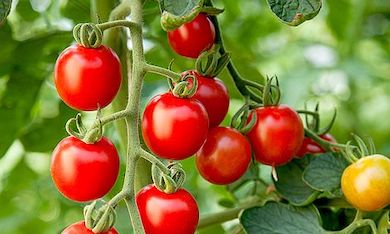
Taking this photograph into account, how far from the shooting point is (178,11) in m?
0.85

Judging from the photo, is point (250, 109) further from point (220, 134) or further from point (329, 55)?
point (329, 55)

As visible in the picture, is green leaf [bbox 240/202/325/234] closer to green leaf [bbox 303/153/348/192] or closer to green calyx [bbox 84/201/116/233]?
green leaf [bbox 303/153/348/192]

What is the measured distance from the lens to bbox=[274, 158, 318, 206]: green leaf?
1175mm

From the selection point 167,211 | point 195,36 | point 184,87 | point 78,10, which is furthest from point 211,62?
point 78,10

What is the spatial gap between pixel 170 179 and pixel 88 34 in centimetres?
19

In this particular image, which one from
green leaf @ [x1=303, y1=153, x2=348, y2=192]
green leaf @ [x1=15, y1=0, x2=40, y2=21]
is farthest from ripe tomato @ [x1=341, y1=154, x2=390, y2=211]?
green leaf @ [x1=15, y1=0, x2=40, y2=21]

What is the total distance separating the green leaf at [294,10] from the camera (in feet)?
2.90

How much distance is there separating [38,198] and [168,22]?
1.39 metres

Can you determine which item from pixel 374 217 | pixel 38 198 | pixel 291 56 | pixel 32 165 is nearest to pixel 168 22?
pixel 374 217

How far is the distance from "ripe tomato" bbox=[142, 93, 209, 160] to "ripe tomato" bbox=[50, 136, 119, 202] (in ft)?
0.20

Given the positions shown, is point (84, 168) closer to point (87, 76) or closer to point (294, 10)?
point (87, 76)

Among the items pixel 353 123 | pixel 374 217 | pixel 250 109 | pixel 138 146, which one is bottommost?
pixel 353 123

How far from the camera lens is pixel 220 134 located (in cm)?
104

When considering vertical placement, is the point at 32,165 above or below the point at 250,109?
below
